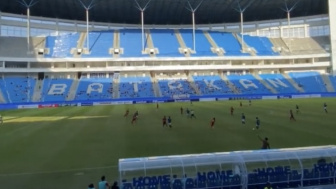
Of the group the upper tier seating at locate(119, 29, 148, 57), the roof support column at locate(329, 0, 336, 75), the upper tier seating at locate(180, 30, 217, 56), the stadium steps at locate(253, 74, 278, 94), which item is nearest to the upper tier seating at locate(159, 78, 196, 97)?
the upper tier seating at locate(119, 29, 148, 57)

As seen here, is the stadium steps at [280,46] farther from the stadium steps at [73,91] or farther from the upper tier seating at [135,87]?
the stadium steps at [73,91]

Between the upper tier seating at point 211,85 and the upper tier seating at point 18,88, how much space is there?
4001 cm

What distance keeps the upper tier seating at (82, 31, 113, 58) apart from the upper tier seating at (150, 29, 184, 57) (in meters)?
13.1

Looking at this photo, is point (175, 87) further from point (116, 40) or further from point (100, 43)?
point (100, 43)

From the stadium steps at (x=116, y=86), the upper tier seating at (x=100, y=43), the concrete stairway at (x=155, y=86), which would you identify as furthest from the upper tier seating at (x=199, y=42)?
the stadium steps at (x=116, y=86)

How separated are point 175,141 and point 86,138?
7485 mm

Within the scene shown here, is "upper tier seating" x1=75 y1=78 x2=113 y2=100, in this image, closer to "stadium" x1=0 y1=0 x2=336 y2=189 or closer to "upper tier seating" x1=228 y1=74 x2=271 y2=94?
"stadium" x1=0 y1=0 x2=336 y2=189

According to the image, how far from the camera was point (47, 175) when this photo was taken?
16.5 metres

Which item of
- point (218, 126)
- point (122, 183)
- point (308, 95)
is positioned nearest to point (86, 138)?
point (218, 126)

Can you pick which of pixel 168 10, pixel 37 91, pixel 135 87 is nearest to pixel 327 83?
pixel 168 10

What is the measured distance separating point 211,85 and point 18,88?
45.8 meters

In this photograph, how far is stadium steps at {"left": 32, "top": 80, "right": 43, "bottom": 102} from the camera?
7219 cm

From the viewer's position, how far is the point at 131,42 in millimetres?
Answer: 95250

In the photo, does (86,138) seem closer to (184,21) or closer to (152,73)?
(152,73)
